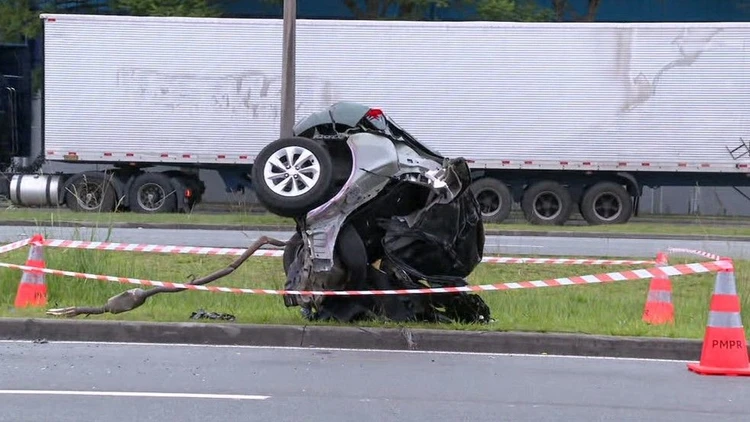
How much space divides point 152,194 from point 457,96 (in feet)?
24.0

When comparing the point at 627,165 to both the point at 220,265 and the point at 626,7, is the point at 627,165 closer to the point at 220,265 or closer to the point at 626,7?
the point at 626,7

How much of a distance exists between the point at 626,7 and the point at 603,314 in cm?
2479

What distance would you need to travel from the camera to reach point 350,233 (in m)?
9.84

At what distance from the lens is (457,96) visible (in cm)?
2628

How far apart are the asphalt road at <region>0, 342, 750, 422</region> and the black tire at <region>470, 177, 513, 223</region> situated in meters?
16.7

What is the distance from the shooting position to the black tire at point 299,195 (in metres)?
9.70

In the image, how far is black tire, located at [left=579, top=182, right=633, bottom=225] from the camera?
26.2 metres

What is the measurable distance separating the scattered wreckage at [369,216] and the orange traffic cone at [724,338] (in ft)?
7.40

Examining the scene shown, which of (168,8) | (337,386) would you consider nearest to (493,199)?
(168,8)

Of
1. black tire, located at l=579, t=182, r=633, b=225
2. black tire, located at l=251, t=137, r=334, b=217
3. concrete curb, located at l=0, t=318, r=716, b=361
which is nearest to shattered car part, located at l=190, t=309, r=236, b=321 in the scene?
concrete curb, located at l=0, t=318, r=716, b=361

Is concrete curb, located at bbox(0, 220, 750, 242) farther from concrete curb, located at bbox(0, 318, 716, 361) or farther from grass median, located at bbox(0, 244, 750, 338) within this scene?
concrete curb, located at bbox(0, 318, 716, 361)

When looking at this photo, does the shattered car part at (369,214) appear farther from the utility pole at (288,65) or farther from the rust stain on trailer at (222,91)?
the rust stain on trailer at (222,91)

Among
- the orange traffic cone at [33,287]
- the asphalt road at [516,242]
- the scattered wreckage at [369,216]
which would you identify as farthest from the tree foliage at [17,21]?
the scattered wreckage at [369,216]

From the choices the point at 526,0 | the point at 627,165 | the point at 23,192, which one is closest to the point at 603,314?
the point at 627,165
